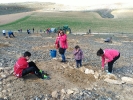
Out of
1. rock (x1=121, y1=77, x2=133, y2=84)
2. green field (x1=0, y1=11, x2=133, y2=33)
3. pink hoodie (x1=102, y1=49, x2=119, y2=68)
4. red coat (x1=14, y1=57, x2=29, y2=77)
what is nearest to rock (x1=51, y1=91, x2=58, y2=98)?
red coat (x1=14, y1=57, x2=29, y2=77)

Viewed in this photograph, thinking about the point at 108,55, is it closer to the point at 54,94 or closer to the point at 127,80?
the point at 127,80

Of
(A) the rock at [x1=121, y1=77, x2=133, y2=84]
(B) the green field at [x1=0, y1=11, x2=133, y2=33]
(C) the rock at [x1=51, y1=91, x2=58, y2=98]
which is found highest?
(C) the rock at [x1=51, y1=91, x2=58, y2=98]

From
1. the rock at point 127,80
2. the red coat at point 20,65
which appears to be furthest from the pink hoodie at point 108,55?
the red coat at point 20,65

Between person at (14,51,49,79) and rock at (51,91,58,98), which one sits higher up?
person at (14,51,49,79)

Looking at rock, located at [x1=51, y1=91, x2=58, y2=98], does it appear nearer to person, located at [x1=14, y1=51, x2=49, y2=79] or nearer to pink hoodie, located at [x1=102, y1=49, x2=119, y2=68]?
person, located at [x1=14, y1=51, x2=49, y2=79]

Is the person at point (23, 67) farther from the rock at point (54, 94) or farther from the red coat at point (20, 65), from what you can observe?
the rock at point (54, 94)

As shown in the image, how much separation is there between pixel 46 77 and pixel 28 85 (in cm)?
128

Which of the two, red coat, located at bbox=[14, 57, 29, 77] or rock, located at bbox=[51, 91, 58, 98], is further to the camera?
red coat, located at bbox=[14, 57, 29, 77]

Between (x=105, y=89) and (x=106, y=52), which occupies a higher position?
(x=106, y=52)

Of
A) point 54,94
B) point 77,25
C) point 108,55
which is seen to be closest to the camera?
point 54,94

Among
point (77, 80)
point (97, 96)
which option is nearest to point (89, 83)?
point (77, 80)

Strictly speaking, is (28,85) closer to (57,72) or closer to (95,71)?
(57,72)

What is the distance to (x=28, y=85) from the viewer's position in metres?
11.5

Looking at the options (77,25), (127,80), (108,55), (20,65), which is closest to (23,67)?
(20,65)
